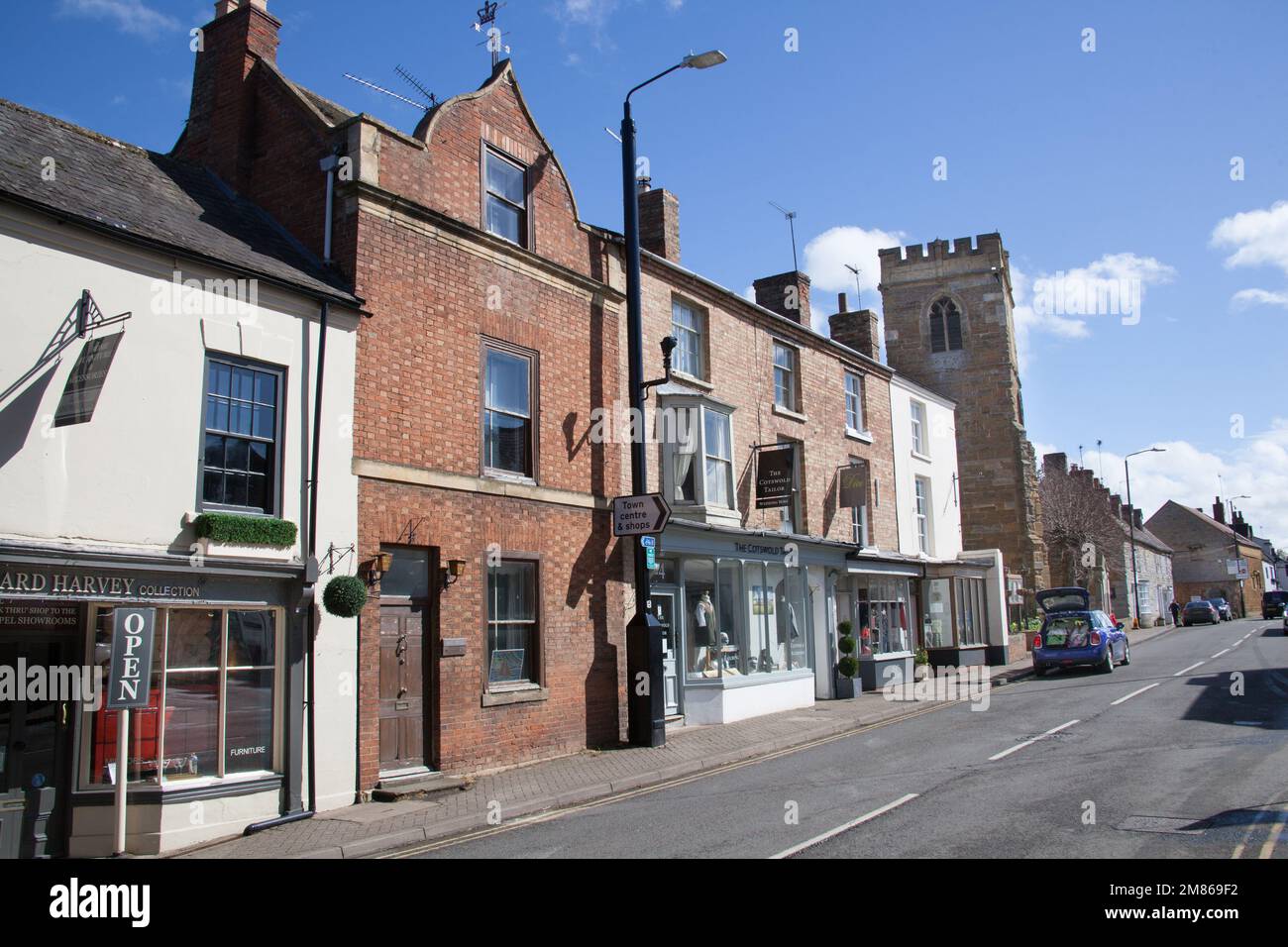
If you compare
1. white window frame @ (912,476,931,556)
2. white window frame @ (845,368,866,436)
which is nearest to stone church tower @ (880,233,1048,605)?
white window frame @ (912,476,931,556)

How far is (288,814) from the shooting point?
1022 cm

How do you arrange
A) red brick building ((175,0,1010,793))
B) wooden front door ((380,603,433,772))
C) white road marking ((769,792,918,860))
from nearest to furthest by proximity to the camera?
white road marking ((769,792,918,860)) < wooden front door ((380,603,433,772)) < red brick building ((175,0,1010,793))

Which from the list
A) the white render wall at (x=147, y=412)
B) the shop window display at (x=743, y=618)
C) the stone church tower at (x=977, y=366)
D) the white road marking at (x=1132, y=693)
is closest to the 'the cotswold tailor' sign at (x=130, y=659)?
the white render wall at (x=147, y=412)

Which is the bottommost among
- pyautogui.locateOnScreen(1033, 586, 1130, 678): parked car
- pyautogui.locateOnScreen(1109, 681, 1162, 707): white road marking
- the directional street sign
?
pyautogui.locateOnScreen(1109, 681, 1162, 707): white road marking

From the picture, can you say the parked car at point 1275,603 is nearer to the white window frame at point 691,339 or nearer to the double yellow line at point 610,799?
the white window frame at point 691,339

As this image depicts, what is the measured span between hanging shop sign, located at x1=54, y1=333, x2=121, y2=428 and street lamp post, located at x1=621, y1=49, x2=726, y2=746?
8.13 meters

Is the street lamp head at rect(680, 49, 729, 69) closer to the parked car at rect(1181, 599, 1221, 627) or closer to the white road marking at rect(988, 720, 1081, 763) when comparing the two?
the white road marking at rect(988, 720, 1081, 763)

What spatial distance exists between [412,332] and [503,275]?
2.23 m

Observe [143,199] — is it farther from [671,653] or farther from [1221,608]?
[1221,608]

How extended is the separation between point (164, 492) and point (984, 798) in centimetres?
897

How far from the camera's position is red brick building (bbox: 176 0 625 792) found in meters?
12.2
